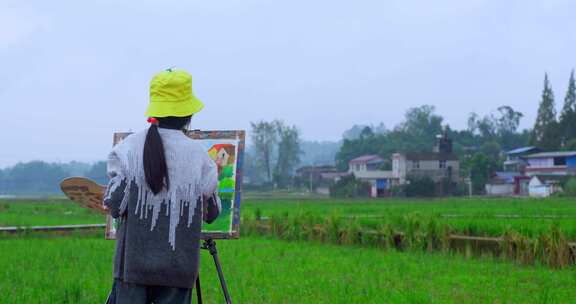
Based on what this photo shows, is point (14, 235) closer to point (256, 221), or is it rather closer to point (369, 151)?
point (256, 221)

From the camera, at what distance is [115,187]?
3123 mm

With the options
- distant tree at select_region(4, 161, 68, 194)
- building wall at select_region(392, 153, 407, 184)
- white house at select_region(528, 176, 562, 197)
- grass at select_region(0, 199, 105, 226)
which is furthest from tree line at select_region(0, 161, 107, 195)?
grass at select_region(0, 199, 105, 226)

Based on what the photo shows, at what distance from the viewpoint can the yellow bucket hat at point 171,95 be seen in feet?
10.7

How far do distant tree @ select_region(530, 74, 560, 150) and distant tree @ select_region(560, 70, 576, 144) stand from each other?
23.9 inches

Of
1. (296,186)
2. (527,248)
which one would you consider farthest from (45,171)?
(527,248)

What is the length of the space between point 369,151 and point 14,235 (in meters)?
63.4

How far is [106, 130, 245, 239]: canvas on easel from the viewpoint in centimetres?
480

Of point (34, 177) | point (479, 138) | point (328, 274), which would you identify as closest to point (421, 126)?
point (479, 138)

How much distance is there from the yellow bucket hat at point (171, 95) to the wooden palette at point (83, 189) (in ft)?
2.60

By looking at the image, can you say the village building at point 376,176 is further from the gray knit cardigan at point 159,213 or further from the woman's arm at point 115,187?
the woman's arm at point 115,187

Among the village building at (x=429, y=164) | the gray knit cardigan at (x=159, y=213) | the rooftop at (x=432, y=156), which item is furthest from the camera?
the rooftop at (x=432, y=156)

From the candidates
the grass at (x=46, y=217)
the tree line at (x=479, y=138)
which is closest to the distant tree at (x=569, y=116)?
the tree line at (x=479, y=138)

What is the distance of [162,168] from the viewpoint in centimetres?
310

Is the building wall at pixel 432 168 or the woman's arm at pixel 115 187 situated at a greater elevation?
the building wall at pixel 432 168
